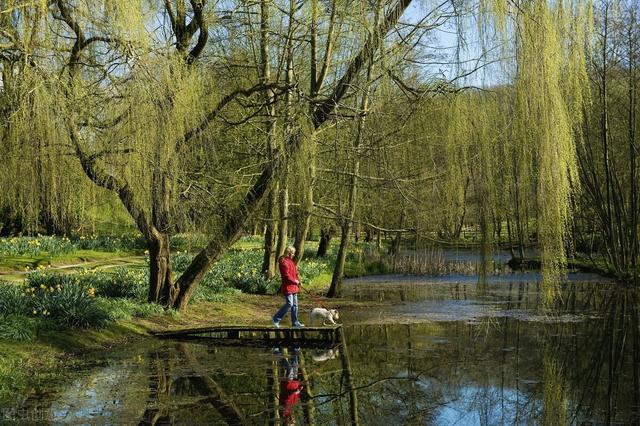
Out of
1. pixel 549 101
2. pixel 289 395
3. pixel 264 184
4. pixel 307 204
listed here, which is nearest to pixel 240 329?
pixel 264 184

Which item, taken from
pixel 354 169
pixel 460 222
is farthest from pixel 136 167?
pixel 354 169

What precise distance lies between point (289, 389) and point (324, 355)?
104 inches

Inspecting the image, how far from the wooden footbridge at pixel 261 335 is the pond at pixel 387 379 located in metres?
0.31

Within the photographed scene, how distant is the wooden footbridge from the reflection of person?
1716mm

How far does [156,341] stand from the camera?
1165cm

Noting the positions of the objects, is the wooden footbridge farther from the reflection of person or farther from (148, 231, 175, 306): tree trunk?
the reflection of person

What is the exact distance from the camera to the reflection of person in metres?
6.77

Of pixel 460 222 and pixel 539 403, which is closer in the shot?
pixel 539 403

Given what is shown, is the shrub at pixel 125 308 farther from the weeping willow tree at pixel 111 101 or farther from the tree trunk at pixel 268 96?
the tree trunk at pixel 268 96

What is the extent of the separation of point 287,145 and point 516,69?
183 inches

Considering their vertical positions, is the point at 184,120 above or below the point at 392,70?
below

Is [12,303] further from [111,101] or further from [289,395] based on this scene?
[289,395]

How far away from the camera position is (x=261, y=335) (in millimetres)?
13039

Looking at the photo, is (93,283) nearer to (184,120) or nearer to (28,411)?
(184,120)
